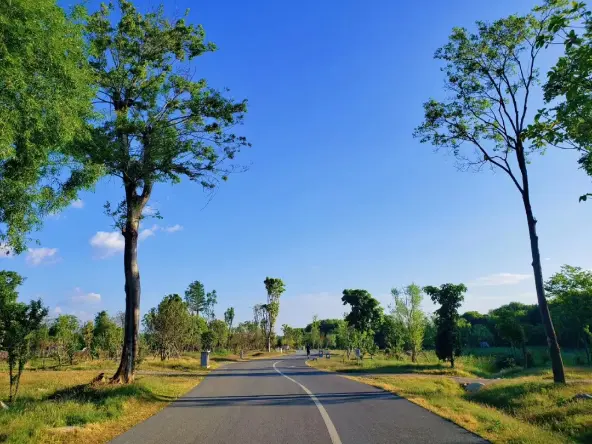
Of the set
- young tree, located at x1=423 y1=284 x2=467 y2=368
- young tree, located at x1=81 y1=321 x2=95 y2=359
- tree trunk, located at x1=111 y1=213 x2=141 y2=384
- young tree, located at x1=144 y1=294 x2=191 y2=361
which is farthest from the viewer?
young tree, located at x1=81 y1=321 x2=95 y2=359

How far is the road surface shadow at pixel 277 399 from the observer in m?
12.1

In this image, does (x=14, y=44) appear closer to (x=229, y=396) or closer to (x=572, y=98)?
(x=572, y=98)

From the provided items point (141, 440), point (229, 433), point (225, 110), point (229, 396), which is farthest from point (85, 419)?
point (225, 110)

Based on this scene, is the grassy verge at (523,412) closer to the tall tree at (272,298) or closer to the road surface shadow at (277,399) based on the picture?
the road surface shadow at (277,399)

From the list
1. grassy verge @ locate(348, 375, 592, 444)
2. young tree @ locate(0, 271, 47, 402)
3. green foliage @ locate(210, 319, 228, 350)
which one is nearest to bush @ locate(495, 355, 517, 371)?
grassy verge @ locate(348, 375, 592, 444)

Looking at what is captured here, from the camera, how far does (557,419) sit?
9945 millimetres

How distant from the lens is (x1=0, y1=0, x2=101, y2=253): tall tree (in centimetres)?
680

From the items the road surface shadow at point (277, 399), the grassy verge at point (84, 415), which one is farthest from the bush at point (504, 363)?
the grassy verge at point (84, 415)

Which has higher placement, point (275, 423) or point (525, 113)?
point (525, 113)

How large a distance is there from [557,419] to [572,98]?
24.5ft

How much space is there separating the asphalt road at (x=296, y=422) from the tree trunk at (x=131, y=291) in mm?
3828

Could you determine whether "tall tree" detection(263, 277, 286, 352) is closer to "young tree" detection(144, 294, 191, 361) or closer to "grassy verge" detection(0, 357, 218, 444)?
"young tree" detection(144, 294, 191, 361)

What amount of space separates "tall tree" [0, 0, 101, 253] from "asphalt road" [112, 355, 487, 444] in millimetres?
4980

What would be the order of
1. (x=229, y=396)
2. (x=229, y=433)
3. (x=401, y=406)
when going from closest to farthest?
1. (x=229, y=433)
2. (x=401, y=406)
3. (x=229, y=396)
